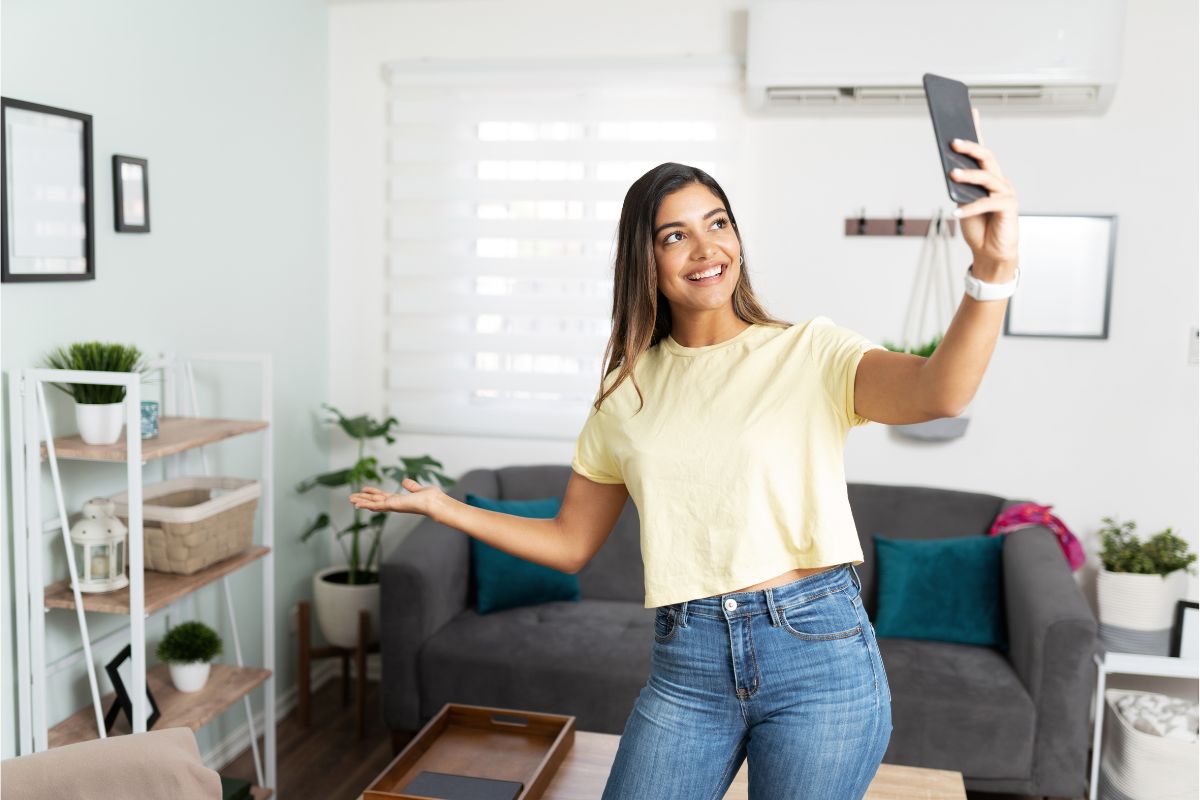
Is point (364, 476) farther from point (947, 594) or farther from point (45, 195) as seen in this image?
point (947, 594)

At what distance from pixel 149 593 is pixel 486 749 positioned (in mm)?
819

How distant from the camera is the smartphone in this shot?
3.44 feet

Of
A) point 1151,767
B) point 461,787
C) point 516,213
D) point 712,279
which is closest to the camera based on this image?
point 712,279

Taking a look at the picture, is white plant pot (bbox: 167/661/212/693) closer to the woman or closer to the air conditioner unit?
the woman

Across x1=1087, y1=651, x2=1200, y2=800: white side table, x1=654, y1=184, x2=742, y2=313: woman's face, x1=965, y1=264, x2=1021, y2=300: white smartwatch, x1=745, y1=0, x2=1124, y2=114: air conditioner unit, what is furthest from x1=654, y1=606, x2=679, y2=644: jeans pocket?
x1=745, y1=0, x2=1124, y2=114: air conditioner unit

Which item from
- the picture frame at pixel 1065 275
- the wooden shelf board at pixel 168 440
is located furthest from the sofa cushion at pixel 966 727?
the wooden shelf board at pixel 168 440

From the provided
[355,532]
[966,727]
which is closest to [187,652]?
[355,532]

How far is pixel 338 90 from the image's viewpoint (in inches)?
145

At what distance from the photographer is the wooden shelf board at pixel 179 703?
2377 millimetres

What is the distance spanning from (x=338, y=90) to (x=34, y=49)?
4.95 feet

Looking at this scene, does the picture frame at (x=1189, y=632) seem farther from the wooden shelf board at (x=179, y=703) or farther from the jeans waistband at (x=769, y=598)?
the wooden shelf board at (x=179, y=703)

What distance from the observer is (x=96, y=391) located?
225cm

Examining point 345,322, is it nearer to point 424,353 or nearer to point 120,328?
point 424,353

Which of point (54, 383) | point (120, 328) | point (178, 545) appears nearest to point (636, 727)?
point (178, 545)
